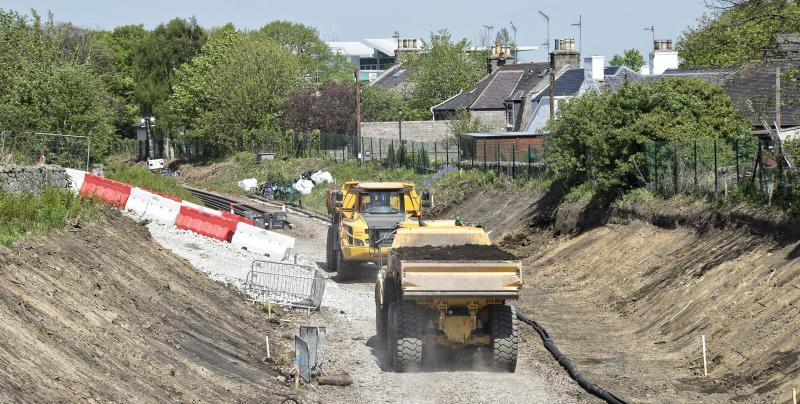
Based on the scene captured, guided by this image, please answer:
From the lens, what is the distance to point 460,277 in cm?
1803

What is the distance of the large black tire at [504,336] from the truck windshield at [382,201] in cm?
1265

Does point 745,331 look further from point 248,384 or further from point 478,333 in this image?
point 248,384

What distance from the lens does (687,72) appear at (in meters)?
68.1

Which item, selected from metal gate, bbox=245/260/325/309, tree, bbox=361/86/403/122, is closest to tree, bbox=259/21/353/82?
tree, bbox=361/86/403/122

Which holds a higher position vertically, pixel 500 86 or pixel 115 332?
pixel 500 86

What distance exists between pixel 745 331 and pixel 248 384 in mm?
8461

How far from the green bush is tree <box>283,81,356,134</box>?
6781cm

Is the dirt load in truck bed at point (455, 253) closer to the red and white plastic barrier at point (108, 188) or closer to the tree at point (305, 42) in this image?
the red and white plastic barrier at point (108, 188)

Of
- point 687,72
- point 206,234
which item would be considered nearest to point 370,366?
point 206,234

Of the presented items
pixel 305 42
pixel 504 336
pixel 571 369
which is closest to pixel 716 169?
pixel 571 369

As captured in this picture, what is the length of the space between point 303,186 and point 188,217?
105ft

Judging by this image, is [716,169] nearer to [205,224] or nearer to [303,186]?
[205,224]

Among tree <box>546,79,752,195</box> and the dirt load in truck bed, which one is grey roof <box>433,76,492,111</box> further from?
the dirt load in truck bed

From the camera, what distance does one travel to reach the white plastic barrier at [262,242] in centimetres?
3472
